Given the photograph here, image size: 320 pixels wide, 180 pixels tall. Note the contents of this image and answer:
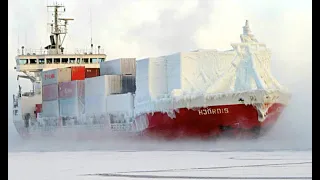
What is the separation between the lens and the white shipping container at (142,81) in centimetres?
4372

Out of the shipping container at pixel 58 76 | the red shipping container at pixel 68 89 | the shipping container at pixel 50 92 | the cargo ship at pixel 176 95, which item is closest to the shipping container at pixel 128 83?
the cargo ship at pixel 176 95

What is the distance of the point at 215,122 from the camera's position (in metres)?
40.8

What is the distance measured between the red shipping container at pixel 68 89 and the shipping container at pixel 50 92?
0.68 metres

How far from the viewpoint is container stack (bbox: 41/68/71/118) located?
5094 centimetres

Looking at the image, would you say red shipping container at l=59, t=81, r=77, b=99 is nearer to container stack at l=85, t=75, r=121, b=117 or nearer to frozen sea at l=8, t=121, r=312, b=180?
container stack at l=85, t=75, r=121, b=117

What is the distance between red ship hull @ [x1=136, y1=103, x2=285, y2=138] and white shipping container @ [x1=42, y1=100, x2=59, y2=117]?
1111cm

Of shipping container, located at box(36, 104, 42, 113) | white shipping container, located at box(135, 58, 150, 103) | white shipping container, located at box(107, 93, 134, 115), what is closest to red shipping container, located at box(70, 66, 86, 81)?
white shipping container, located at box(107, 93, 134, 115)

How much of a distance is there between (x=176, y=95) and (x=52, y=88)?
13.2 metres

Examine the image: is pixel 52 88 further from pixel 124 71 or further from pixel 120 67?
pixel 124 71
